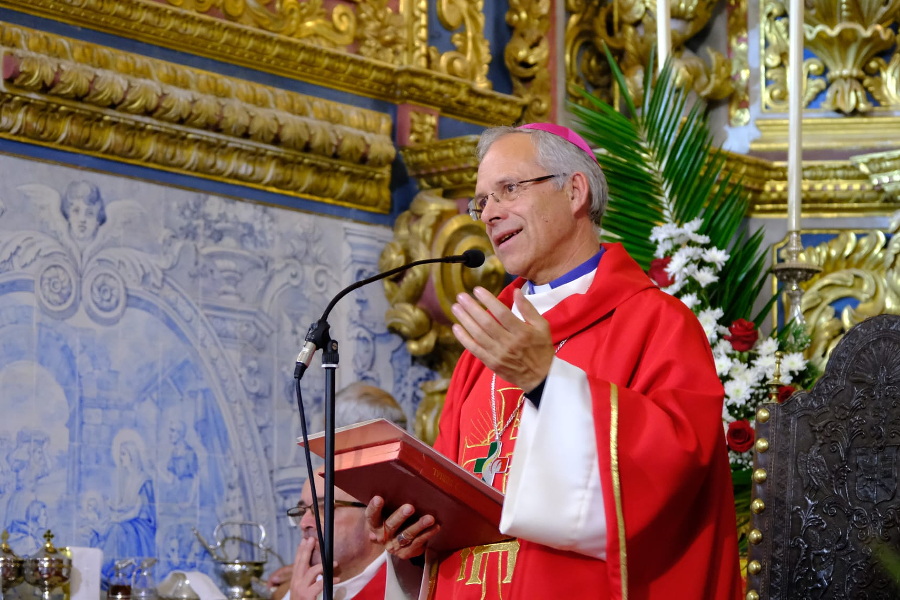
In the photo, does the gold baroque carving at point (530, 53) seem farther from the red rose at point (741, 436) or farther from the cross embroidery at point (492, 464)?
the cross embroidery at point (492, 464)

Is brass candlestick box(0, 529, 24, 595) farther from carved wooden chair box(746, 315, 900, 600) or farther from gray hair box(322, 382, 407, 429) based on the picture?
carved wooden chair box(746, 315, 900, 600)

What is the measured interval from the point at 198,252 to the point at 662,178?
1733 mm

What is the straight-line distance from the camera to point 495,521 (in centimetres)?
309

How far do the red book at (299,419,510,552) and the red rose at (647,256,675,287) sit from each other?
6.52ft

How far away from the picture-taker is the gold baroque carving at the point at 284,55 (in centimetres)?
486

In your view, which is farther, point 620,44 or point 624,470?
point 620,44

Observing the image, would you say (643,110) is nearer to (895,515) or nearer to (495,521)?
(895,515)

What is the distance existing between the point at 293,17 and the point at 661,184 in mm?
1528

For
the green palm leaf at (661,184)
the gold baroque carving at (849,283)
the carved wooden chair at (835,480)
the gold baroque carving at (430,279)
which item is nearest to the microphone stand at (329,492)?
the carved wooden chair at (835,480)

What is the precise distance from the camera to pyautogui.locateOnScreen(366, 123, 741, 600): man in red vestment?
283 cm

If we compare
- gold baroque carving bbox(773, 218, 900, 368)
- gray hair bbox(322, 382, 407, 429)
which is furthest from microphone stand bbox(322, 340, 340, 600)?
gold baroque carving bbox(773, 218, 900, 368)

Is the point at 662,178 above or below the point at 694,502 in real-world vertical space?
above

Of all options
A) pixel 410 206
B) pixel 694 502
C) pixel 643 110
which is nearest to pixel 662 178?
pixel 643 110

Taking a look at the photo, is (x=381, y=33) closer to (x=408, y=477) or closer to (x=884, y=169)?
(x=884, y=169)
